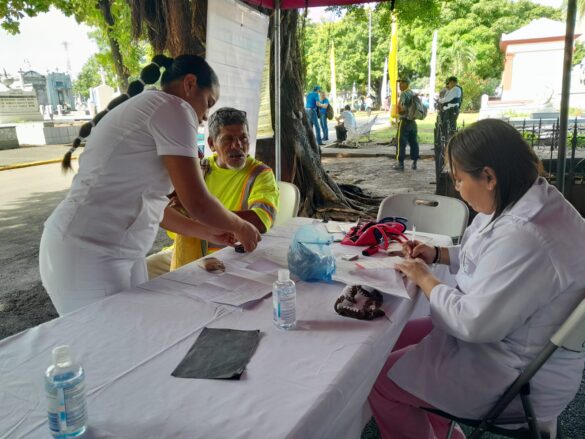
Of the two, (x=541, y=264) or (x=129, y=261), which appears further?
(x=129, y=261)

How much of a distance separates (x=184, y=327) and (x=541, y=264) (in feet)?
3.29

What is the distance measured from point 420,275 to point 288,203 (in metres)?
1.71

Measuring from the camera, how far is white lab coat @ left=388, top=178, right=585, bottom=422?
46.4 inches

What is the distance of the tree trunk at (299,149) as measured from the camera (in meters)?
5.35

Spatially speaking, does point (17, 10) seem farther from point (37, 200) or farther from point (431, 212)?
point (431, 212)

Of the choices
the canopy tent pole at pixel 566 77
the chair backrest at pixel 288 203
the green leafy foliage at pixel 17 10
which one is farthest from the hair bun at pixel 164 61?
the green leafy foliage at pixel 17 10

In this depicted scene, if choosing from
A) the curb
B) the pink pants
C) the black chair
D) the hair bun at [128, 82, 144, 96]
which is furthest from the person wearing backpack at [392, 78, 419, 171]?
the black chair

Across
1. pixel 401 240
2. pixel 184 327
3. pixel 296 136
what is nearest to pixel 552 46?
pixel 296 136

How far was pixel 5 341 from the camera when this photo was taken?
1195mm

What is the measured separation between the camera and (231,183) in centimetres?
258

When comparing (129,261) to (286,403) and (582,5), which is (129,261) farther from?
(582,5)

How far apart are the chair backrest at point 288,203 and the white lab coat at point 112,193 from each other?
1547mm

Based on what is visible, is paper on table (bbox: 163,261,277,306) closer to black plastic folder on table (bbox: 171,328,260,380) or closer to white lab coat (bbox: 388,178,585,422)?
black plastic folder on table (bbox: 171,328,260,380)

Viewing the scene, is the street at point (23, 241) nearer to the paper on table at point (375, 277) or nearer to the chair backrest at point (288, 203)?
the paper on table at point (375, 277)
